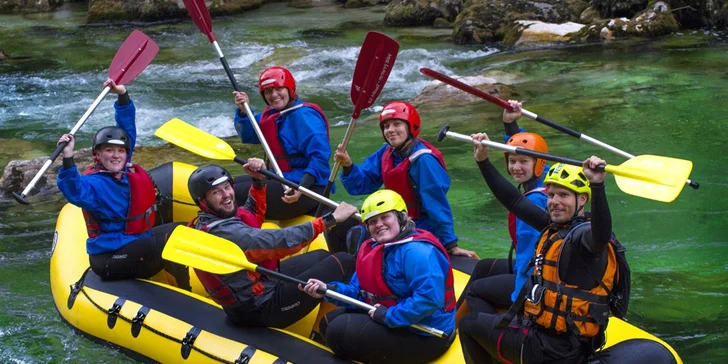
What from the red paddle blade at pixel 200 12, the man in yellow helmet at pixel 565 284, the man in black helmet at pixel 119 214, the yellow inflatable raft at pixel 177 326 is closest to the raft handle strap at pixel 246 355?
the yellow inflatable raft at pixel 177 326

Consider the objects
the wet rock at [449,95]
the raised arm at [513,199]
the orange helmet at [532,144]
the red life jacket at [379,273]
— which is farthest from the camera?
the wet rock at [449,95]

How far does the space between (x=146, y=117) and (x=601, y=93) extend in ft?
19.7

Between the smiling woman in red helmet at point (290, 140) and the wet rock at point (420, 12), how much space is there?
1139 centimetres

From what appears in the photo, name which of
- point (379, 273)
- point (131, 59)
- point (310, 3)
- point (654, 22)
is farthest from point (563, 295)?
point (310, 3)

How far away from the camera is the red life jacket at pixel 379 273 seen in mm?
3752

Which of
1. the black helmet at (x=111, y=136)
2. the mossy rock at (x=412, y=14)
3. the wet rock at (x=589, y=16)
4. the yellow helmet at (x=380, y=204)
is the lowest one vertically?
the mossy rock at (x=412, y=14)

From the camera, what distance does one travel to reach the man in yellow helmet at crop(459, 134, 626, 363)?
3.20m

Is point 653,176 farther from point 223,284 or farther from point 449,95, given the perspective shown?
point 449,95

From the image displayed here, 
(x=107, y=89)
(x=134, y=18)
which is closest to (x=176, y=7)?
(x=134, y=18)

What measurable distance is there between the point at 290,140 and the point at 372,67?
0.72m

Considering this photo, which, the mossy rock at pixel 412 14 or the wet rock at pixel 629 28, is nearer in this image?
the wet rock at pixel 629 28

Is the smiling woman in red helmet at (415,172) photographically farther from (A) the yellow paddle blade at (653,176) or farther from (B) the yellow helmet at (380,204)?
(A) the yellow paddle blade at (653,176)

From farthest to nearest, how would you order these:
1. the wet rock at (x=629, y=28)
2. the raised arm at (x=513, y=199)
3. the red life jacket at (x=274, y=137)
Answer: the wet rock at (x=629, y=28), the red life jacket at (x=274, y=137), the raised arm at (x=513, y=199)

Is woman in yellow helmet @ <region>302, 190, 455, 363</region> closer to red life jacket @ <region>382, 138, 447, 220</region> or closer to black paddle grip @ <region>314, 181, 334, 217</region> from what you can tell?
red life jacket @ <region>382, 138, 447, 220</region>
